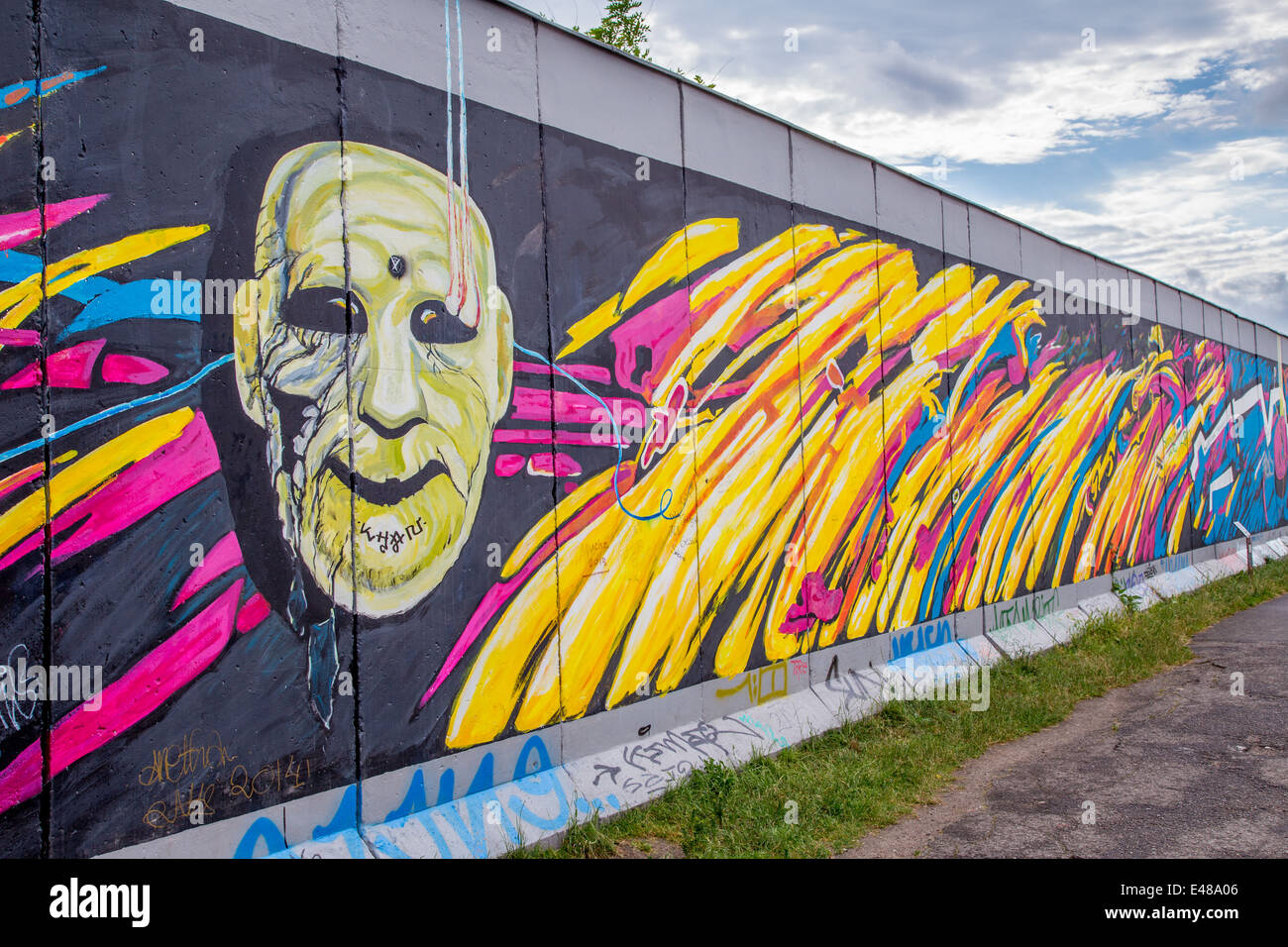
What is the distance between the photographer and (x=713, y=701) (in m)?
6.27

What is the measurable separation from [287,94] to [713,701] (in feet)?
13.9

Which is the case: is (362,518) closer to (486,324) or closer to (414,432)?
(414,432)

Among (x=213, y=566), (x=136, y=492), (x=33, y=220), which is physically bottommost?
(x=213, y=566)

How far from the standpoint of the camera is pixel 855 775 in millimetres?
5988

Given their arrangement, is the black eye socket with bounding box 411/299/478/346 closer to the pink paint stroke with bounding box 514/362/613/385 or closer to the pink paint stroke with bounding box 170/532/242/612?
the pink paint stroke with bounding box 514/362/613/385

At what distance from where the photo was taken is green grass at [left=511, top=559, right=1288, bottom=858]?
5.09 metres

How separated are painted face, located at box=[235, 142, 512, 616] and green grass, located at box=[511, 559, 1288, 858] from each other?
5.57 feet

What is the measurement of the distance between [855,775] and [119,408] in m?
4.56

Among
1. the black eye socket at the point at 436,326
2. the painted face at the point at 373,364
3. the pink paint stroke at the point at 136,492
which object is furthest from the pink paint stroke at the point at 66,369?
the black eye socket at the point at 436,326

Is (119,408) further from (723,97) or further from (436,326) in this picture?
(723,97)

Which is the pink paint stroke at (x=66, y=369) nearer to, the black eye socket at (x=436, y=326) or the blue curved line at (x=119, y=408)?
the blue curved line at (x=119, y=408)

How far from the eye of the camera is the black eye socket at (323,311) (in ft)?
13.4

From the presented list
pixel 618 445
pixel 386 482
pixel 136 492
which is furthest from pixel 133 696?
pixel 618 445
